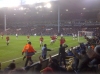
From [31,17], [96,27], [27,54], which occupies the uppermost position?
[31,17]

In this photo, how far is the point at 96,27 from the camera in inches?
2968

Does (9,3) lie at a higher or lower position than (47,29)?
higher

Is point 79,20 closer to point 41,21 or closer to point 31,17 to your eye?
point 41,21

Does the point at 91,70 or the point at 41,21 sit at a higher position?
the point at 41,21

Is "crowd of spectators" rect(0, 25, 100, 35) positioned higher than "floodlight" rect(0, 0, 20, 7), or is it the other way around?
"floodlight" rect(0, 0, 20, 7)

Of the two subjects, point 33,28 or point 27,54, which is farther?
point 33,28

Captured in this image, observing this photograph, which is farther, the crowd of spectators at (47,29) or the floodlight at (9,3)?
the crowd of spectators at (47,29)

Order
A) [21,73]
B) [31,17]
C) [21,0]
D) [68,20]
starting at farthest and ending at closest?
1. [31,17]
2. [68,20]
3. [21,0]
4. [21,73]

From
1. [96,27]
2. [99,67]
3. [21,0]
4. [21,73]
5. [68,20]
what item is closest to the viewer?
[21,73]

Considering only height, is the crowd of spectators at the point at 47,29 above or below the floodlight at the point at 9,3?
below

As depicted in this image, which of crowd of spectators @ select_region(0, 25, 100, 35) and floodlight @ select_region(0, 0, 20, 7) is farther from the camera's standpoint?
crowd of spectators @ select_region(0, 25, 100, 35)

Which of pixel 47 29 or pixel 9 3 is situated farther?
pixel 47 29

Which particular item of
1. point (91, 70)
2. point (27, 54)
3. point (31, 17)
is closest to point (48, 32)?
point (31, 17)

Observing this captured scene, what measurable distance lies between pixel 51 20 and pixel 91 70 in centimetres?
7646
